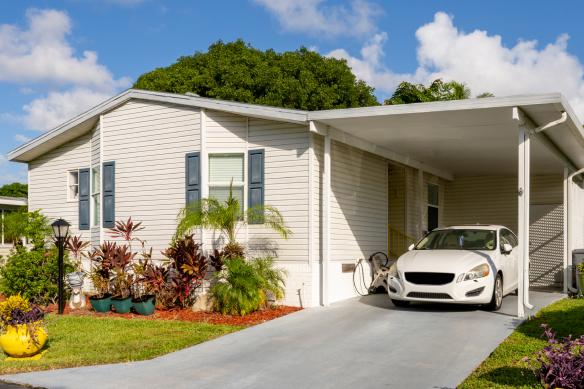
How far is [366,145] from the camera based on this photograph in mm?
13367

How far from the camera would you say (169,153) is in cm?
1377

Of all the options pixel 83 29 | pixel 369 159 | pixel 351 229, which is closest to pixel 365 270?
pixel 351 229

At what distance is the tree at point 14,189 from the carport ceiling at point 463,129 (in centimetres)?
4212

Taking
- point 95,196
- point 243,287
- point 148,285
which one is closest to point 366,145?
point 243,287

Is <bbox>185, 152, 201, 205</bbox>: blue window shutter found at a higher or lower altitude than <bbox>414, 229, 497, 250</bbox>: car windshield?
higher

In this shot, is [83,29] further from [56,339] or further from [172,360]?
[172,360]

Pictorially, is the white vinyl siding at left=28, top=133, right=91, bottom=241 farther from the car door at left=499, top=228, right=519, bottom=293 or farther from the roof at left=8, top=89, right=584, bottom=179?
the car door at left=499, top=228, right=519, bottom=293

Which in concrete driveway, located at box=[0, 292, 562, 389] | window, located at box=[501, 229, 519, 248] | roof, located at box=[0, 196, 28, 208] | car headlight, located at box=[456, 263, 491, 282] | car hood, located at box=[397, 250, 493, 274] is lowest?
concrete driveway, located at box=[0, 292, 562, 389]

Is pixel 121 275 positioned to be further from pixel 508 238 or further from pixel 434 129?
pixel 508 238

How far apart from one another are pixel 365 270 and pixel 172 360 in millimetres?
6388

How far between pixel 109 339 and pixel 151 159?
17.1 feet

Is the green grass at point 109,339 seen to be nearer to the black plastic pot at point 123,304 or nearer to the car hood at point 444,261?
the black plastic pot at point 123,304

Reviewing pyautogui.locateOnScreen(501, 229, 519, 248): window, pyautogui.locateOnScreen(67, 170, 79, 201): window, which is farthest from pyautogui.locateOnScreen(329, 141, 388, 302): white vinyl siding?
pyautogui.locateOnScreen(67, 170, 79, 201): window

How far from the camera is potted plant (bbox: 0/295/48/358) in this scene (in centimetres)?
869
